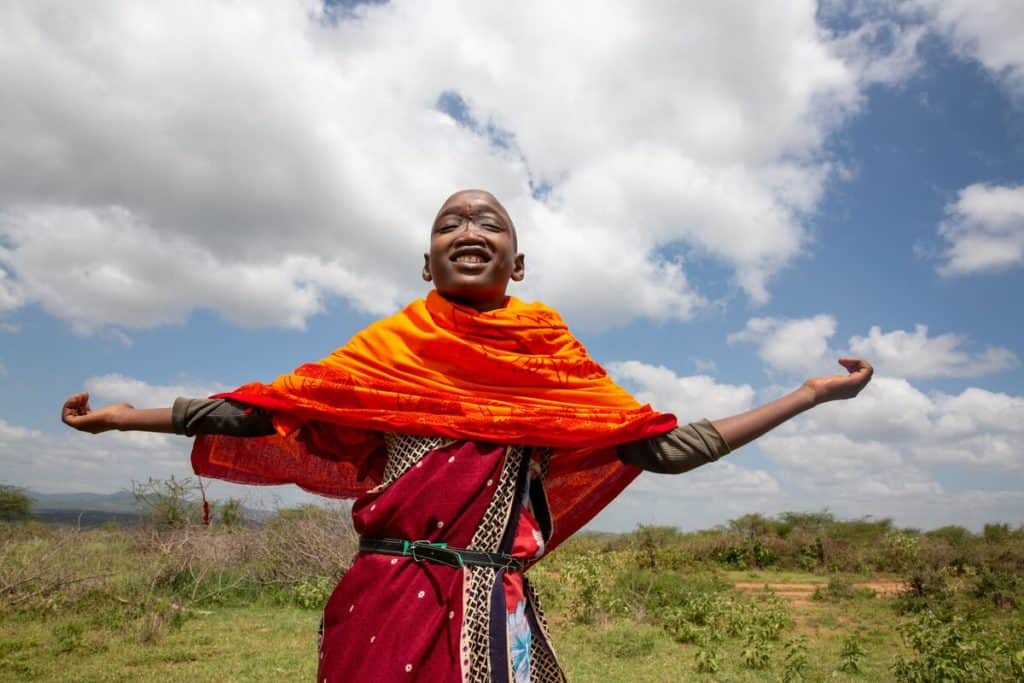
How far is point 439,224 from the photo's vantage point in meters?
2.38

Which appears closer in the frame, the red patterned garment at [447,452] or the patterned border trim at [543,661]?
the red patterned garment at [447,452]

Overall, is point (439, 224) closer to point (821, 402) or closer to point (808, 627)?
point (821, 402)

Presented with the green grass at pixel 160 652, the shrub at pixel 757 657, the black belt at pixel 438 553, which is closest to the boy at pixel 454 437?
the black belt at pixel 438 553

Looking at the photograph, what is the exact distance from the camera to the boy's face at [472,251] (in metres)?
2.27

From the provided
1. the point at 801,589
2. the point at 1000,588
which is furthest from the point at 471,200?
the point at 801,589

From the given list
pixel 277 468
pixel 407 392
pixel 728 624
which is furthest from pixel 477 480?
pixel 728 624

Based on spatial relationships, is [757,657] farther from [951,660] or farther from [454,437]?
[454,437]

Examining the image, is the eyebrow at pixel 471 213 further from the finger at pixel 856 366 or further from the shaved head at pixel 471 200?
the finger at pixel 856 366

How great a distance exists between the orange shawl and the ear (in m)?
0.14

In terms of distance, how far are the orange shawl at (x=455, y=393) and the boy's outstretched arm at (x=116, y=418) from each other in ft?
0.73

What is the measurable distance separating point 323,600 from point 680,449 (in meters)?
10.4

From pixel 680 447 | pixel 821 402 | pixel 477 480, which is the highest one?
pixel 821 402

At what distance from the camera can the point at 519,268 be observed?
249 centimetres

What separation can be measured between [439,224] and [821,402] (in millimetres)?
1282
